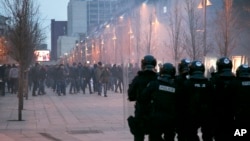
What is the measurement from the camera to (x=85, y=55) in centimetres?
10631

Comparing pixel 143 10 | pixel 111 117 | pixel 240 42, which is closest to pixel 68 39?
pixel 143 10

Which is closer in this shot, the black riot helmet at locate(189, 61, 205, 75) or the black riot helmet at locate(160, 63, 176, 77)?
the black riot helmet at locate(160, 63, 176, 77)

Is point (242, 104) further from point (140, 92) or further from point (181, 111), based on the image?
point (140, 92)

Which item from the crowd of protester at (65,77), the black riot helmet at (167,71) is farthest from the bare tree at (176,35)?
the black riot helmet at (167,71)

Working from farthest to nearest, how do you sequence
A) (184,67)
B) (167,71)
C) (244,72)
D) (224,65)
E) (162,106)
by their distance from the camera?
1. (184,67)
2. (224,65)
3. (244,72)
4. (167,71)
5. (162,106)

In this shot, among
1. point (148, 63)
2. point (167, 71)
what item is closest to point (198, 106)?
point (167, 71)

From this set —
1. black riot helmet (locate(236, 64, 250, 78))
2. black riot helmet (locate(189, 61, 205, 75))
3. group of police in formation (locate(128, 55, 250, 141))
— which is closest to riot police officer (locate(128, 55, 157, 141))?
group of police in formation (locate(128, 55, 250, 141))

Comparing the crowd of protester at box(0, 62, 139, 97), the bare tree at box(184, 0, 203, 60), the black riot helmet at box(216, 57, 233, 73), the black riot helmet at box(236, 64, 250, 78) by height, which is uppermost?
the bare tree at box(184, 0, 203, 60)

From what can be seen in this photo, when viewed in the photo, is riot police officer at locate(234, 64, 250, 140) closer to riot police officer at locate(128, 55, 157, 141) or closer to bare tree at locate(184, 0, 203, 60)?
riot police officer at locate(128, 55, 157, 141)

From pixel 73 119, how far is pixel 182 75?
10220mm

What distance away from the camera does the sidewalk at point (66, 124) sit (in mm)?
14656

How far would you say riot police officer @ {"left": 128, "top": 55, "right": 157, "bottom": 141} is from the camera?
8.76 metres

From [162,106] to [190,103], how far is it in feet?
2.34

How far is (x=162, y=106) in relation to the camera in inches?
316
